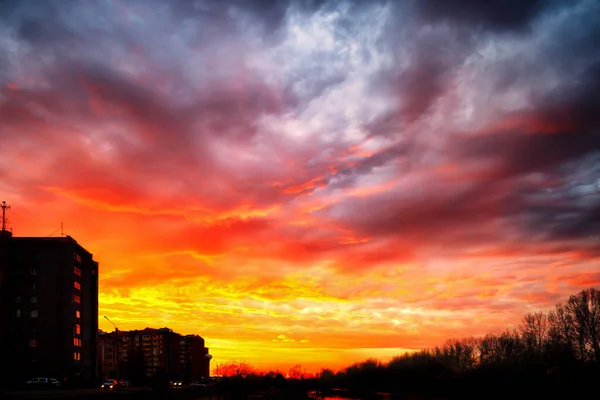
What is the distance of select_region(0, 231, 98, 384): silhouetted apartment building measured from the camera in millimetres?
104562

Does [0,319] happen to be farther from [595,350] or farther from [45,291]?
[595,350]

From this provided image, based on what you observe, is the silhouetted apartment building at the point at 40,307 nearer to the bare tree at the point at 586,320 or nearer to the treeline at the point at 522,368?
the treeline at the point at 522,368

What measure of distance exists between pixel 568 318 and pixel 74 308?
9760cm

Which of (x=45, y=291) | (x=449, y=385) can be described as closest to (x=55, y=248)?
(x=45, y=291)

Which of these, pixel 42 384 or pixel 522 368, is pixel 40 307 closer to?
pixel 42 384

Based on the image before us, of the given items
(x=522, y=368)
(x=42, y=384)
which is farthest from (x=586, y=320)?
(x=42, y=384)

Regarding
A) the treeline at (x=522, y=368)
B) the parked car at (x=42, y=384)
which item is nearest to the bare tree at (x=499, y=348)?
the treeline at (x=522, y=368)

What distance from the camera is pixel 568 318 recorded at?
105m

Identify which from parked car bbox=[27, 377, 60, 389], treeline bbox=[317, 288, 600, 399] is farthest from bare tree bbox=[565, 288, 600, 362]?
parked car bbox=[27, 377, 60, 389]

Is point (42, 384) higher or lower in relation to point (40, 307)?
lower

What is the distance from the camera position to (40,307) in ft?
354

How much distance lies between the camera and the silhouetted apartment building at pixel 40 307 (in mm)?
104562

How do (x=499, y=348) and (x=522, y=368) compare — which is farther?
(x=499, y=348)

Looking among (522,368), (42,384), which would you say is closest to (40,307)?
(42,384)
